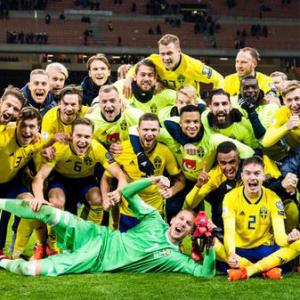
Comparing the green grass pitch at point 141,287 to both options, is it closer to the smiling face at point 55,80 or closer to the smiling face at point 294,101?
the smiling face at point 294,101

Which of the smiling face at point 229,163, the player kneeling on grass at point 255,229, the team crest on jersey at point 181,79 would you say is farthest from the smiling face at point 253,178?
the team crest on jersey at point 181,79

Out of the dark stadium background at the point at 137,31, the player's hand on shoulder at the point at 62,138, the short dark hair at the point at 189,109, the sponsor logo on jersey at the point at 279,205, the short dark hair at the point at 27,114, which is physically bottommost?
the sponsor logo on jersey at the point at 279,205

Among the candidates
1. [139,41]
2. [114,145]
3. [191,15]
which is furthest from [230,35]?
[114,145]

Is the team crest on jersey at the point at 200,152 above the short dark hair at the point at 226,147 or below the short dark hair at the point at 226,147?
below

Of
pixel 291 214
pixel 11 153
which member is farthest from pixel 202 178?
pixel 11 153

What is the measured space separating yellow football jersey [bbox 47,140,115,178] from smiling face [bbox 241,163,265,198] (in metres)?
1.38

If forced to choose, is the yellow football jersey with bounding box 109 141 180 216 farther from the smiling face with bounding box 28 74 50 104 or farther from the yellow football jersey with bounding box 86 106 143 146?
the smiling face with bounding box 28 74 50 104

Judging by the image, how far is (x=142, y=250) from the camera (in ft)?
17.3

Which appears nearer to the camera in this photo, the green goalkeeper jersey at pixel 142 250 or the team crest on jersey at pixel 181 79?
the green goalkeeper jersey at pixel 142 250

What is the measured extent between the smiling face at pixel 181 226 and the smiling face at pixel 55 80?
278 cm

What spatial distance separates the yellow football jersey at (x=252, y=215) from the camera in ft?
17.3

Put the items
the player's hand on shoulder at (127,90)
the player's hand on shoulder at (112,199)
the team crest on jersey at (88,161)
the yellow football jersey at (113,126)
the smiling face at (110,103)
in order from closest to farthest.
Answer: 1. the player's hand on shoulder at (112,199)
2. the team crest on jersey at (88,161)
3. the smiling face at (110,103)
4. the yellow football jersey at (113,126)
5. the player's hand on shoulder at (127,90)

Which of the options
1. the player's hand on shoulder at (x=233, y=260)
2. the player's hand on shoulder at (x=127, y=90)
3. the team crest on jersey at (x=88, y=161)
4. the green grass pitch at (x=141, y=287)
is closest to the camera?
the green grass pitch at (x=141, y=287)

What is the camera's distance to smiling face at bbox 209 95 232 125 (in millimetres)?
5828
